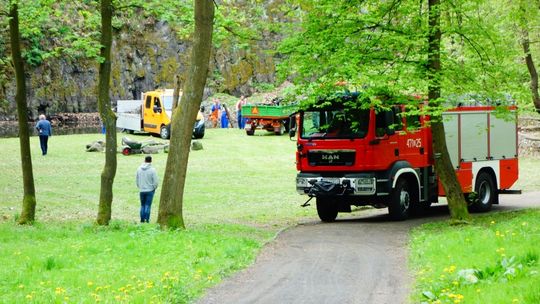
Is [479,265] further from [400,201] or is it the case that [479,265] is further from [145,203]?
[145,203]

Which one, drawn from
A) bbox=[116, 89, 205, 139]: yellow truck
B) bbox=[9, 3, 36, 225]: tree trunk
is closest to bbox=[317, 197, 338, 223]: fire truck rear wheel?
bbox=[9, 3, 36, 225]: tree trunk

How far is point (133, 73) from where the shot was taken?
65812 millimetres

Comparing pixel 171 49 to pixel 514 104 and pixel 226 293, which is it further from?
pixel 226 293

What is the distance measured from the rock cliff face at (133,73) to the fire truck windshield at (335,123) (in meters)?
39.9

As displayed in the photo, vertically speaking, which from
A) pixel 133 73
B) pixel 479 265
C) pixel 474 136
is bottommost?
pixel 479 265

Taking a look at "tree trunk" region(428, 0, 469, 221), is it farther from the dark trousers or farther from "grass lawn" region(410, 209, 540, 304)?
the dark trousers

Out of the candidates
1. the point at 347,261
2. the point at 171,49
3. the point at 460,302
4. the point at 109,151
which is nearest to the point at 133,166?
the point at 109,151

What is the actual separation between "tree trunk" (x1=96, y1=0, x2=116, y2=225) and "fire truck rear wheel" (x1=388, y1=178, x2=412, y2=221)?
260 inches

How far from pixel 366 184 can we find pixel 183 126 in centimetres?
463

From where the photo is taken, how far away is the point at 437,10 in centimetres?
1627

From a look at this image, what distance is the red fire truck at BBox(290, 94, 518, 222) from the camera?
18469 millimetres

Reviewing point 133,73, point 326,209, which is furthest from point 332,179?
point 133,73

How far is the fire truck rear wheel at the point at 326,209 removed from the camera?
20.0 metres

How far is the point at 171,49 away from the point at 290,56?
5025 centimetres
